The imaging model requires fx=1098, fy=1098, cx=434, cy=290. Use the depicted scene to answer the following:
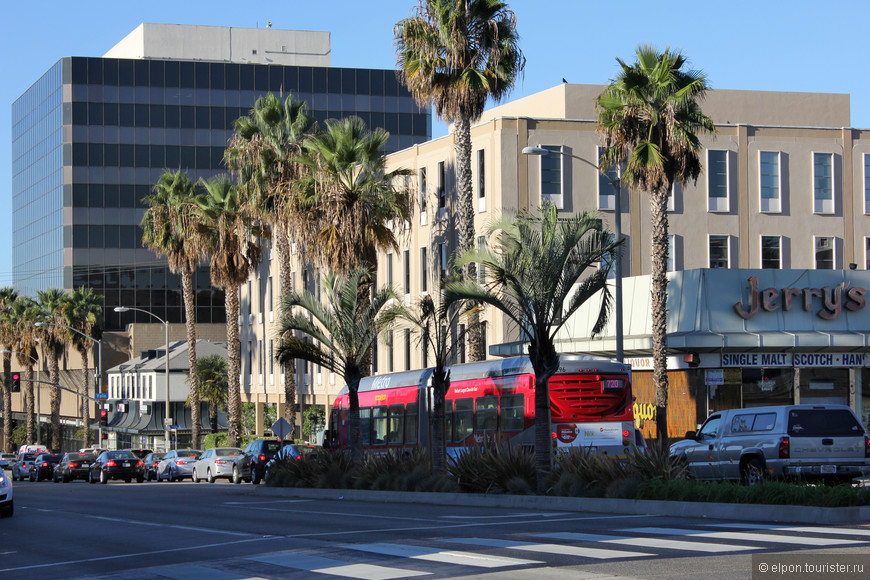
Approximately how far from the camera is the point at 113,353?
87.9 metres

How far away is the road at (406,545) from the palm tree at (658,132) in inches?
504

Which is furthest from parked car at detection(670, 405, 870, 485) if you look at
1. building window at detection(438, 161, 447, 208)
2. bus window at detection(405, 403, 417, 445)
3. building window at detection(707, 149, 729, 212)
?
building window at detection(438, 161, 447, 208)

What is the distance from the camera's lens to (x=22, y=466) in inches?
2303

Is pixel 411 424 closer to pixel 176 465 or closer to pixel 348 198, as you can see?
pixel 348 198

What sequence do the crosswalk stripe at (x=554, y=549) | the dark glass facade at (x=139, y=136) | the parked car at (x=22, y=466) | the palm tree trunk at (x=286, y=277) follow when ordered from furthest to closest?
1. the dark glass facade at (x=139, y=136)
2. the parked car at (x=22, y=466)
3. the palm tree trunk at (x=286, y=277)
4. the crosswalk stripe at (x=554, y=549)

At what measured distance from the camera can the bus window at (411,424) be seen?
30273 mm

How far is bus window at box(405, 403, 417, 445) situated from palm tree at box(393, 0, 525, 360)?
170 inches

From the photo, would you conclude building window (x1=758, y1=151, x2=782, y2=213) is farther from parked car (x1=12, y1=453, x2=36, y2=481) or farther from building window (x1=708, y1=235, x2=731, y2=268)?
parked car (x1=12, y1=453, x2=36, y2=481)

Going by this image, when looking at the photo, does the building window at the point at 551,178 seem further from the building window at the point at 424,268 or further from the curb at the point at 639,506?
the curb at the point at 639,506

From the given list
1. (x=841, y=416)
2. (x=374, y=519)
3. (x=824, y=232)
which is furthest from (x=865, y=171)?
(x=374, y=519)

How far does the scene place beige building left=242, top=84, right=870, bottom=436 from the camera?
42656mm

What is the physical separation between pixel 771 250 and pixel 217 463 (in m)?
23.7

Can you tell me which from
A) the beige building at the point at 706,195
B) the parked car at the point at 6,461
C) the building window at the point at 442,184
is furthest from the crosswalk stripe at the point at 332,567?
the parked car at the point at 6,461

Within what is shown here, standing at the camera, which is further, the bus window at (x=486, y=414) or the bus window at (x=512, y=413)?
the bus window at (x=486, y=414)
